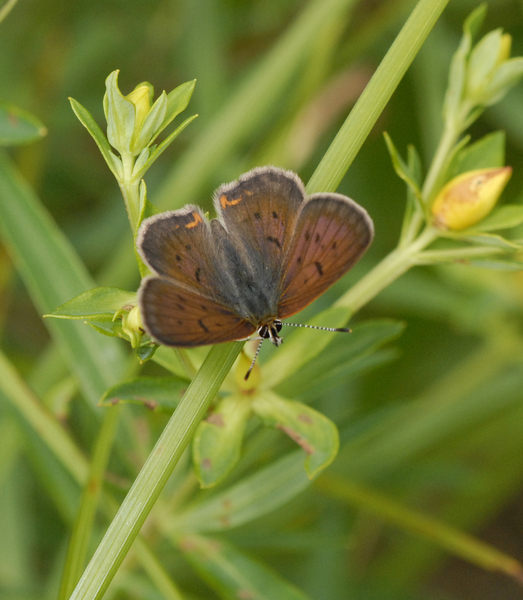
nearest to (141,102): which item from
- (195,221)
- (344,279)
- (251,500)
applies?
(195,221)

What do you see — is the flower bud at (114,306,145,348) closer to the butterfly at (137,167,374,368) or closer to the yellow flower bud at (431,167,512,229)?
the butterfly at (137,167,374,368)

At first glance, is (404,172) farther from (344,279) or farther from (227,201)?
(344,279)

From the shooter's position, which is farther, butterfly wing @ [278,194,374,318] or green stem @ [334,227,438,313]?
green stem @ [334,227,438,313]

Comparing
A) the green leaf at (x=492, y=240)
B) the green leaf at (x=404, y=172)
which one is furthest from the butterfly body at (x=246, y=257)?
the green leaf at (x=492, y=240)

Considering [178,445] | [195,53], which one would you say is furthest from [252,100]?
[178,445]

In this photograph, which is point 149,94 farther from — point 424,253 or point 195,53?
point 195,53

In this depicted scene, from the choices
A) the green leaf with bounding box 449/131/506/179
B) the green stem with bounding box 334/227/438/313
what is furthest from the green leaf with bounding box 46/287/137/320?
the green leaf with bounding box 449/131/506/179

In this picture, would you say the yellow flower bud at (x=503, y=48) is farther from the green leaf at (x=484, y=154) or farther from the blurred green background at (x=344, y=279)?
the blurred green background at (x=344, y=279)
